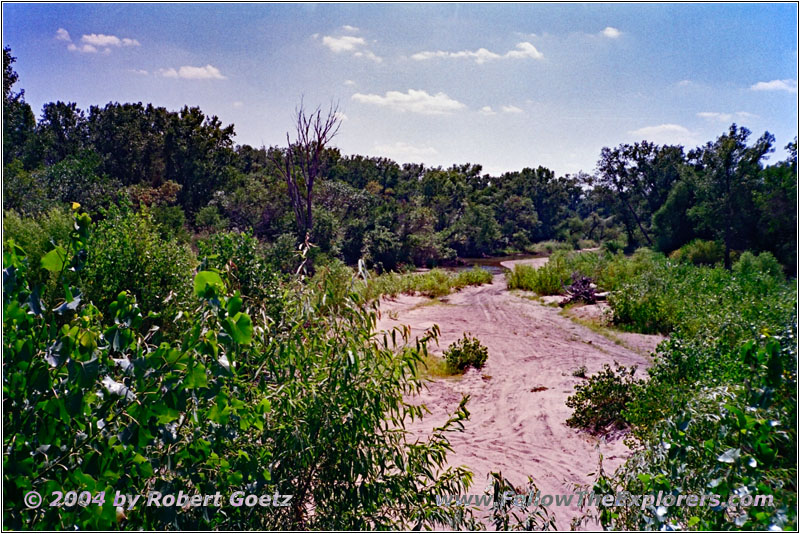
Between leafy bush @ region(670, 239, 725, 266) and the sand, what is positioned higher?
leafy bush @ region(670, 239, 725, 266)

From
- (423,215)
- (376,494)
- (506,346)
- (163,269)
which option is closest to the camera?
(376,494)

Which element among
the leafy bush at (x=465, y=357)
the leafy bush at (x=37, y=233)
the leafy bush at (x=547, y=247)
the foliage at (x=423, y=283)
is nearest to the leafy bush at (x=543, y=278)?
the foliage at (x=423, y=283)

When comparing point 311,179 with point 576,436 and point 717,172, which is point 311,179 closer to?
point 576,436

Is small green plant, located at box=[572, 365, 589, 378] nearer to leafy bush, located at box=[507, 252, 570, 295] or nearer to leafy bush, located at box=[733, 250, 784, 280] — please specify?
leafy bush, located at box=[507, 252, 570, 295]

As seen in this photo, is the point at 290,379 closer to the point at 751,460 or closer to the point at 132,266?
the point at 751,460

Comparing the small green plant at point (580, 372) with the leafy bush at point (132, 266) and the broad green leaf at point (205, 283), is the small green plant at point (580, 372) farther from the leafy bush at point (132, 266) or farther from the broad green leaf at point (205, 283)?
the broad green leaf at point (205, 283)

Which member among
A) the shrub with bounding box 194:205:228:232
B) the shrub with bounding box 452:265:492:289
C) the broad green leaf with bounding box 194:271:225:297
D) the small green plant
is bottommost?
the shrub with bounding box 452:265:492:289

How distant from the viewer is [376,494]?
2246 millimetres

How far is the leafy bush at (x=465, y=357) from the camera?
298 inches

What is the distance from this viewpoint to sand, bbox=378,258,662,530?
445 cm

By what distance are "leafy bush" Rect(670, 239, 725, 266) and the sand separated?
33.1 ft

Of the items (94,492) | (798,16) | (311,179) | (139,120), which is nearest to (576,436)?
(798,16)

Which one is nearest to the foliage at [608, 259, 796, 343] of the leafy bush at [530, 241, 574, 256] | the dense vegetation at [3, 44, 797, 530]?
the dense vegetation at [3, 44, 797, 530]

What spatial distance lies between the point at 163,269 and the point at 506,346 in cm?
585
